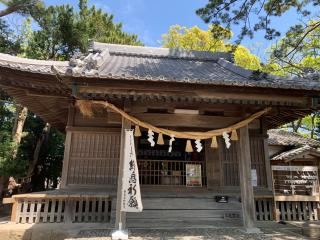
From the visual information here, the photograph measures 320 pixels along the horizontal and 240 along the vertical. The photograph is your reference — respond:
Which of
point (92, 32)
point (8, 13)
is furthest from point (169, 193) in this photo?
point (8, 13)

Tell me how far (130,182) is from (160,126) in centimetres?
216

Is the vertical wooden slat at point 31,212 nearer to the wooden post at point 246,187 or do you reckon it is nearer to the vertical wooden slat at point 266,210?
the wooden post at point 246,187

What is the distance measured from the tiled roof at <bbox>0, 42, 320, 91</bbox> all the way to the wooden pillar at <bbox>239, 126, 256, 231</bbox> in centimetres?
167

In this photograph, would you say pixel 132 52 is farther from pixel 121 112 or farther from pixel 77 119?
pixel 121 112

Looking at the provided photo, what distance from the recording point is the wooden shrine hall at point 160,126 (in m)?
6.51

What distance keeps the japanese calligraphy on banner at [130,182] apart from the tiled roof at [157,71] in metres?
1.76

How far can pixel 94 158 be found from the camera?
29.3ft

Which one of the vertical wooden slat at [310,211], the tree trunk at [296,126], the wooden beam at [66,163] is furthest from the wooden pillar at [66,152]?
the tree trunk at [296,126]

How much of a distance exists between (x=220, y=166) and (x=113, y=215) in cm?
403

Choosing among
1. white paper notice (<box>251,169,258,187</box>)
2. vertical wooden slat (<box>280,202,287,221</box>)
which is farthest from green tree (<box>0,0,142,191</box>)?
vertical wooden slat (<box>280,202,287,221</box>)

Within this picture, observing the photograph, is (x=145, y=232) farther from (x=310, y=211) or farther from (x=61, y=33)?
(x=61, y=33)

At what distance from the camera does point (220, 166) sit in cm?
916

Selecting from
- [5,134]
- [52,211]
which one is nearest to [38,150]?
[5,134]

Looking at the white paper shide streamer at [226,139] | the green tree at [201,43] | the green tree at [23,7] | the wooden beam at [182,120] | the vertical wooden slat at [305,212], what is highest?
the green tree at [201,43]
